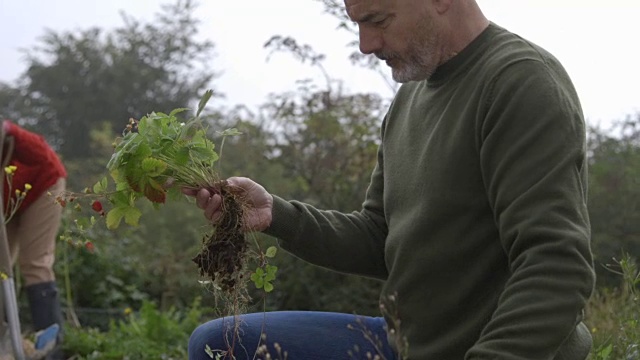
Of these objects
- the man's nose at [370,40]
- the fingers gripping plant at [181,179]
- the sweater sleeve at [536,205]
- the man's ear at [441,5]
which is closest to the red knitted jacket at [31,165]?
the fingers gripping plant at [181,179]

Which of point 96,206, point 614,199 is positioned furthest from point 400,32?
point 614,199

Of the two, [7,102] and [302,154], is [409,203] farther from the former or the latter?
[7,102]

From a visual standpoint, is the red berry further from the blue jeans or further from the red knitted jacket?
the red knitted jacket

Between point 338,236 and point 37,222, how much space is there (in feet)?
11.7

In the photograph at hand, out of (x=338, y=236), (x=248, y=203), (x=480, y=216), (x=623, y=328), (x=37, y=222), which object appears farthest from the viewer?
(x=37, y=222)

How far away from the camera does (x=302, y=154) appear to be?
752 cm

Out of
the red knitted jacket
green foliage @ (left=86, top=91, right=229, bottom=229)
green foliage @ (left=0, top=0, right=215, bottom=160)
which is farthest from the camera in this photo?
green foliage @ (left=0, top=0, right=215, bottom=160)

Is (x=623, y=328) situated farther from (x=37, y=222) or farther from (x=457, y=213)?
(x=37, y=222)

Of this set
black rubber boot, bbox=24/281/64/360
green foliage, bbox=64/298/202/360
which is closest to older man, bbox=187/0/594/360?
green foliage, bbox=64/298/202/360

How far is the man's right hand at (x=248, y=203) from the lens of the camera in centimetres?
274

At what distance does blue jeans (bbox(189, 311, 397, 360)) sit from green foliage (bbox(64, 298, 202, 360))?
10.4 feet

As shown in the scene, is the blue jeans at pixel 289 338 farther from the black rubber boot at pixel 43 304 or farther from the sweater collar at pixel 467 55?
the black rubber boot at pixel 43 304

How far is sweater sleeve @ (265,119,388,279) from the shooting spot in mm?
2924

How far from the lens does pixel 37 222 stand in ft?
20.1
